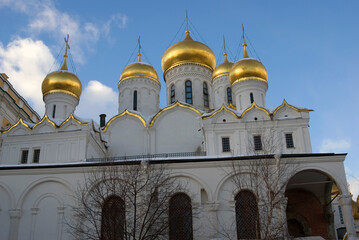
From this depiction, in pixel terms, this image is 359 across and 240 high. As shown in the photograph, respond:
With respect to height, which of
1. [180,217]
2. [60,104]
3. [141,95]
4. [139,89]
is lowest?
[180,217]

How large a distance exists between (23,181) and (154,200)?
→ 18.7 ft

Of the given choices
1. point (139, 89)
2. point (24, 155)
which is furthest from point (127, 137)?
point (24, 155)

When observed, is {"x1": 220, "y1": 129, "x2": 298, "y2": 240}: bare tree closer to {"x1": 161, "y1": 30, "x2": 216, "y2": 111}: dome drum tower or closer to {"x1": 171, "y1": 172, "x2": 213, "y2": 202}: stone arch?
{"x1": 171, "y1": 172, "x2": 213, "y2": 202}: stone arch

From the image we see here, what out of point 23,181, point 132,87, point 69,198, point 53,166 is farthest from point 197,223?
point 132,87

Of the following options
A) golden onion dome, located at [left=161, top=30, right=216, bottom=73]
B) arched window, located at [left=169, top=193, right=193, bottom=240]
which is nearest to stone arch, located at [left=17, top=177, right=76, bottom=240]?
arched window, located at [left=169, top=193, right=193, bottom=240]

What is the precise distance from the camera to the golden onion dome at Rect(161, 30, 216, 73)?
31172 millimetres

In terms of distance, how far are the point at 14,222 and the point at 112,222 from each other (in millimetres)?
5086

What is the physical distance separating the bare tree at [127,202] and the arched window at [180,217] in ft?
1.67

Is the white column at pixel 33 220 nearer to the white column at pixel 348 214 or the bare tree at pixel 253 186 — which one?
the bare tree at pixel 253 186

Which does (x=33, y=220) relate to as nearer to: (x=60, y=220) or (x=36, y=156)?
(x=60, y=220)

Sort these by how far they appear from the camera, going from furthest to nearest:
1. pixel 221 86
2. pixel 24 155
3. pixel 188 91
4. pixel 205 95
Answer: pixel 221 86 < pixel 205 95 < pixel 188 91 < pixel 24 155

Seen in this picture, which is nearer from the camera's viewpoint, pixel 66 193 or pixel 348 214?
pixel 348 214

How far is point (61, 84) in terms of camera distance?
26406 mm

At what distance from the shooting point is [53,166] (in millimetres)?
15656
